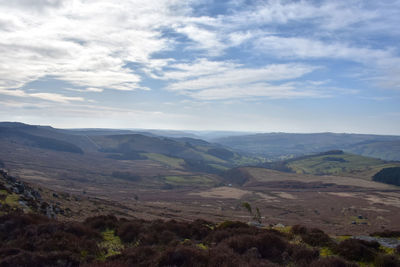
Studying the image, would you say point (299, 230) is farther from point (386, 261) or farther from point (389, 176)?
point (389, 176)

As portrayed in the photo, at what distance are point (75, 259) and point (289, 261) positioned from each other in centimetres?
987

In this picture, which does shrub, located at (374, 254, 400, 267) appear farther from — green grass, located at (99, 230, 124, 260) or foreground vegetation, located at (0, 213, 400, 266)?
green grass, located at (99, 230, 124, 260)

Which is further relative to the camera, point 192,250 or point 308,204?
point 308,204

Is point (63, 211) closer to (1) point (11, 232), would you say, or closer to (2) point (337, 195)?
(1) point (11, 232)

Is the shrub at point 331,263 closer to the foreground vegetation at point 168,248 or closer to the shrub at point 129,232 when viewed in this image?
the foreground vegetation at point 168,248

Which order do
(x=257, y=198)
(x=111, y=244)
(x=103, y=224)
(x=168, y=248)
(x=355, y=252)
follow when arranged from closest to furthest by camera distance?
(x=168, y=248) → (x=355, y=252) → (x=111, y=244) → (x=103, y=224) → (x=257, y=198)

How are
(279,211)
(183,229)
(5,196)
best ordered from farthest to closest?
(279,211)
(5,196)
(183,229)

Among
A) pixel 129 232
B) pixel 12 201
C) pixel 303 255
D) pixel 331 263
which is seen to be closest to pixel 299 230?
pixel 303 255

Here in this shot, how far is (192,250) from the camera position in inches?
444

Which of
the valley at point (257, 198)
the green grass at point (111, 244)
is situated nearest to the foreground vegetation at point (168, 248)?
the green grass at point (111, 244)

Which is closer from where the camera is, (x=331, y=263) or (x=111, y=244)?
(x=331, y=263)

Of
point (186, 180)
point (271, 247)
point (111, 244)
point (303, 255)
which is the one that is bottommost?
point (186, 180)

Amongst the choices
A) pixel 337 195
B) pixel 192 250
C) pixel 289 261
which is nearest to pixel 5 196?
pixel 192 250

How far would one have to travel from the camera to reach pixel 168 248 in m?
11.9
